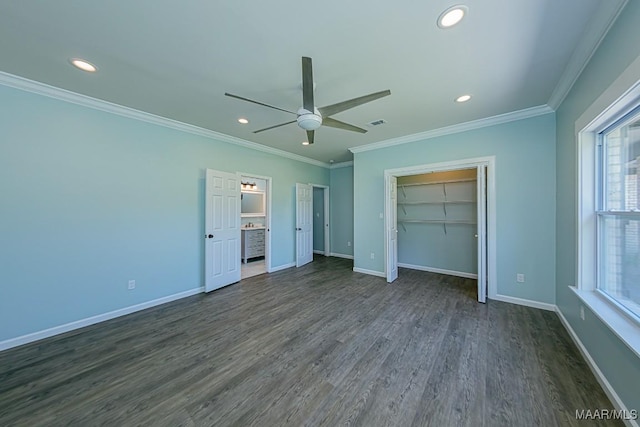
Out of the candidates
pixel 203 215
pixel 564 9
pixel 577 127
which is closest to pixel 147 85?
pixel 203 215

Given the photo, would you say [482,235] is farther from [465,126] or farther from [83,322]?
[83,322]

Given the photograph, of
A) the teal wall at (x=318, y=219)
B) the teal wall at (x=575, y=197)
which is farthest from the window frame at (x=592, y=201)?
the teal wall at (x=318, y=219)

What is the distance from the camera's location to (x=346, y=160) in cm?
634

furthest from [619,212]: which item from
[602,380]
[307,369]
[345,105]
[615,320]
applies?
[307,369]

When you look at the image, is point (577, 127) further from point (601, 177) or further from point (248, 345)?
point (248, 345)

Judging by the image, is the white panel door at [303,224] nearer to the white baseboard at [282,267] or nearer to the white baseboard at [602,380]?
the white baseboard at [282,267]

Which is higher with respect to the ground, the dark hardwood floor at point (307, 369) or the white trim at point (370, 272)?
the white trim at point (370, 272)

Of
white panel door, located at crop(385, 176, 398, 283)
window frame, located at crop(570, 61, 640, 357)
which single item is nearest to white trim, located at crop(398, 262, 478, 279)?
white panel door, located at crop(385, 176, 398, 283)

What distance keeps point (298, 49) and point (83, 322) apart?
404cm

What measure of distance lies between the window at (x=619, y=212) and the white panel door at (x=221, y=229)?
4.81 metres

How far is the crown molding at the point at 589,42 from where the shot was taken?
5.18 feet

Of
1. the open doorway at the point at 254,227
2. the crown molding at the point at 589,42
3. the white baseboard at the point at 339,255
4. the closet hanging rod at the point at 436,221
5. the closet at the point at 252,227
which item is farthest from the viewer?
the white baseboard at the point at 339,255

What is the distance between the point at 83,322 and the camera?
2820 millimetres

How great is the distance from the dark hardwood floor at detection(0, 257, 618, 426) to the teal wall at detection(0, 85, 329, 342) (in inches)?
18.9
